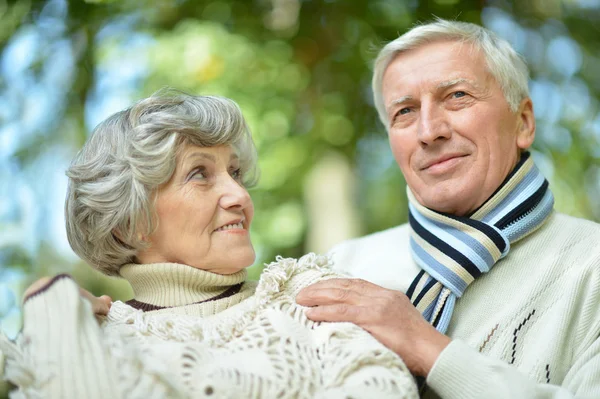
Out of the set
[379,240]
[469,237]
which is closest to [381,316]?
[469,237]

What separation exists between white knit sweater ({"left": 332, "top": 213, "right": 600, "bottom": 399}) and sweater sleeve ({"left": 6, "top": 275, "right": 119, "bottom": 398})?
2.91 ft

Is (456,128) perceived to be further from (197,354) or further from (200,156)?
(197,354)

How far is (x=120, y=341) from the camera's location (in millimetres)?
1566

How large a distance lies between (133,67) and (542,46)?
3.07 metres

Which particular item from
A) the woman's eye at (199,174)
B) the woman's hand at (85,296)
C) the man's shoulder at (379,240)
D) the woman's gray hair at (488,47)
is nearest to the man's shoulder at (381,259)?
the man's shoulder at (379,240)

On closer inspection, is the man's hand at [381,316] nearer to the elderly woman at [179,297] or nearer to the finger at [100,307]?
the elderly woman at [179,297]

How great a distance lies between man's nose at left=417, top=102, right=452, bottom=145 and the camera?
7.82ft

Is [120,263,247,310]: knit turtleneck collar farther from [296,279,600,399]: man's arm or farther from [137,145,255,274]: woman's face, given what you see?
[296,279,600,399]: man's arm

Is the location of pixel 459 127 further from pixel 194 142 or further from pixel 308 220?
pixel 308 220

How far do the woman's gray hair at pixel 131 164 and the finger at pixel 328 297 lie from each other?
0.52m

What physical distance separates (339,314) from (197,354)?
1.34 feet

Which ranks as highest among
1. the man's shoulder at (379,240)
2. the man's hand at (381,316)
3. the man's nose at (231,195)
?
the man's nose at (231,195)

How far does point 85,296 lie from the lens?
1.80m

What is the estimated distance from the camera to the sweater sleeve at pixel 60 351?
4.91 feet
